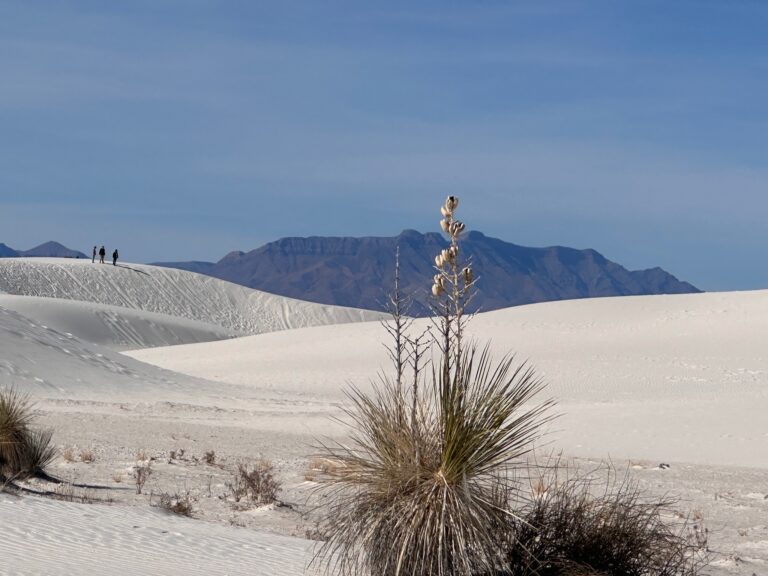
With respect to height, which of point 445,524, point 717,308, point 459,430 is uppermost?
point 717,308

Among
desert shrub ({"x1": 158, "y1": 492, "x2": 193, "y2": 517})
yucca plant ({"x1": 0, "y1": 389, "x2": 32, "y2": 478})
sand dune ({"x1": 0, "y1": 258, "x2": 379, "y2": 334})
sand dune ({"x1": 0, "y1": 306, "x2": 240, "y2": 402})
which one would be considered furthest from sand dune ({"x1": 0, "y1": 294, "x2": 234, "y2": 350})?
desert shrub ({"x1": 158, "y1": 492, "x2": 193, "y2": 517})

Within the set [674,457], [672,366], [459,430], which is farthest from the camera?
[672,366]

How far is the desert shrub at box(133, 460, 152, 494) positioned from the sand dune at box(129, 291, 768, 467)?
860 centimetres

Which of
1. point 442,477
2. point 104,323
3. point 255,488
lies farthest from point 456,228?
point 104,323

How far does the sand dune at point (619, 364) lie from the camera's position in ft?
74.3

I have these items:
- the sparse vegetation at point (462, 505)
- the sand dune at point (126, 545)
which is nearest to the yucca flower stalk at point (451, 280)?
the sparse vegetation at point (462, 505)

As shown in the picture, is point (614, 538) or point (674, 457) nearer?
point (614, 538)

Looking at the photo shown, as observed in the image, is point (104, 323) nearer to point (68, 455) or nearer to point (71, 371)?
point (71, 371)

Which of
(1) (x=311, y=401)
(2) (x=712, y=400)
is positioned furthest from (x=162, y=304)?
(2) (x=712, y=400)

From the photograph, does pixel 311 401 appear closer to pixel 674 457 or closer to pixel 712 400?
pixel 712 400

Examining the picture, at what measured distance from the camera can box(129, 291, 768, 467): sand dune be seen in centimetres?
2264

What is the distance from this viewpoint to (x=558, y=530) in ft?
22.5

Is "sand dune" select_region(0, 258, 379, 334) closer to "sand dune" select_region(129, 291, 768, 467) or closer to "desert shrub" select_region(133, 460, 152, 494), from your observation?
"sand dune" select_region(129, 291, 768, 467)

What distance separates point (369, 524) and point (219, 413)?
21.1 meters
